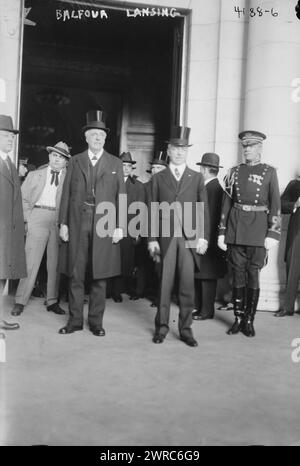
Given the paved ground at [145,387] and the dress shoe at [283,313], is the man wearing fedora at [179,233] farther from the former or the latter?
the dress shoe at [283,313]

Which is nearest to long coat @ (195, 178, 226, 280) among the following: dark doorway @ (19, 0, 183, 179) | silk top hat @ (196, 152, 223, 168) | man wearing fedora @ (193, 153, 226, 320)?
man wearing fedora @ (193, 153, 226, 320)

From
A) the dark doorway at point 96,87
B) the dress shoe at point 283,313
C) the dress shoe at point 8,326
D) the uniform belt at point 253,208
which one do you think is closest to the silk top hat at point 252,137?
the uniform belt at point 253,208

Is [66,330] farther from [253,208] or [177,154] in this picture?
[253,208]

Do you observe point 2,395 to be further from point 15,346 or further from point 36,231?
point 36,231

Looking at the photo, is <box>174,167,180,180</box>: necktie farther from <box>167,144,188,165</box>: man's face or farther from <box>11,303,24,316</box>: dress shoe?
<box>11,303,24,316</box>: dress shoe

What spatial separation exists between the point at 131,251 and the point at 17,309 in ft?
5.73

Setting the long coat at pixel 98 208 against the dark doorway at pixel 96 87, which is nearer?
the long coat at pixel 98 208

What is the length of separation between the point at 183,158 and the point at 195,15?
2.76 m

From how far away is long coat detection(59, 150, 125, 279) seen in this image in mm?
4762

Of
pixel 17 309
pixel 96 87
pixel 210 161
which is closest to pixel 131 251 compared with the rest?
pixel 210 161

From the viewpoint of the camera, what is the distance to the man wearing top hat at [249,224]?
4965 mm

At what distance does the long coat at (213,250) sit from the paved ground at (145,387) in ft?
1.97

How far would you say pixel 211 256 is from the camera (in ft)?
18.7
